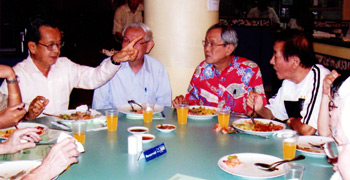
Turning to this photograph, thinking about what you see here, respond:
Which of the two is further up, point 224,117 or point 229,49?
point 229,49

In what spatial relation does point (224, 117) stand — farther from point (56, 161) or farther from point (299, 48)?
point (56, 161)

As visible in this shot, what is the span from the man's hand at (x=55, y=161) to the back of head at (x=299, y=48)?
1.87 meters

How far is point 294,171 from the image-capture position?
1588 millimetres

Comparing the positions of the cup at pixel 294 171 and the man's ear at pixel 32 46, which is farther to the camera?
the man's ear at pixel 32 46

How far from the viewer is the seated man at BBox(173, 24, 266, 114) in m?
3.39

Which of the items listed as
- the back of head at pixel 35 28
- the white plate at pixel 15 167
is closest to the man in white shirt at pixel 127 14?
→ the back of head at pixel 35 28

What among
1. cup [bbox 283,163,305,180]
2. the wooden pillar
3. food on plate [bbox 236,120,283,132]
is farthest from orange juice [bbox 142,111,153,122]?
the wooden pillar

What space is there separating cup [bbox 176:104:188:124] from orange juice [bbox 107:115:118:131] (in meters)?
0.44

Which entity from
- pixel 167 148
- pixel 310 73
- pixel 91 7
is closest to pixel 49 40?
pixel 167 148

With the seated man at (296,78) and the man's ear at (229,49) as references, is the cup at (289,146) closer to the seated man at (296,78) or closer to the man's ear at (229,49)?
the seated man at (296,78)

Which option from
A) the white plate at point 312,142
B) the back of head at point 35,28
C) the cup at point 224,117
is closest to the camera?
the white plate at point 312,142

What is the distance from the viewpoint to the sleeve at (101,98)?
3.41m

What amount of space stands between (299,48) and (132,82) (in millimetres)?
1483

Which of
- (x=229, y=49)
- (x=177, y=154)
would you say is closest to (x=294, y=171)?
(x=177, y=154)
